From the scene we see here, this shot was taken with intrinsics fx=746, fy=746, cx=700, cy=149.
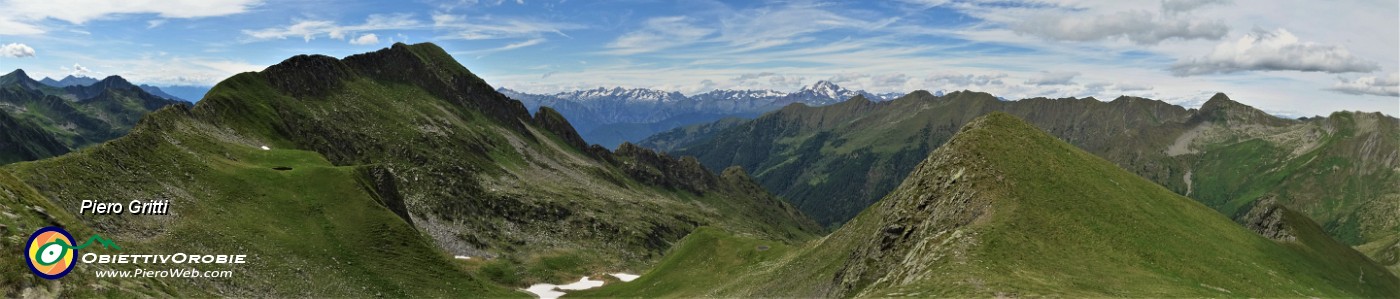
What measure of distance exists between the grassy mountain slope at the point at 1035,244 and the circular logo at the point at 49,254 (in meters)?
46.8

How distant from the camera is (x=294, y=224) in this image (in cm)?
8106

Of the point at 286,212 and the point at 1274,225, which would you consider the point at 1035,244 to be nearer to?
the point at 286,212

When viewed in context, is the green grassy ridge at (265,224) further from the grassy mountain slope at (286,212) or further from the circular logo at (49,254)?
the circular logo at (49,254)

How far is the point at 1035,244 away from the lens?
191 ft

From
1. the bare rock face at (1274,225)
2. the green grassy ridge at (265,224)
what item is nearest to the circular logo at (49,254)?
the green grassy ridge at (265,224)

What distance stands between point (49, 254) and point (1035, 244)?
200ft

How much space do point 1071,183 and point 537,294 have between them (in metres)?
79.9

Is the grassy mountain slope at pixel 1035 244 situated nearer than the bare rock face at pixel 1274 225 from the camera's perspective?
Yes

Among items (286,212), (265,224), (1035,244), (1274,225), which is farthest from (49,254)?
(1274,225)

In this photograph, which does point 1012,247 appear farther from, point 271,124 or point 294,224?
point 271,124

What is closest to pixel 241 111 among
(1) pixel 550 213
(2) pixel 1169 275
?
(1) pixel 550 213

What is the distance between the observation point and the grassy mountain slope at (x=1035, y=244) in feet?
176

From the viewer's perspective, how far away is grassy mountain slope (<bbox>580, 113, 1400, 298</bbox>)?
5356 centimetres

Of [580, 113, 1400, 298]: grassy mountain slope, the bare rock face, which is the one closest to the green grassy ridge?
[580, 113, 1400, 298]: grassy mountain slope
